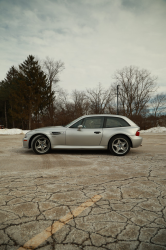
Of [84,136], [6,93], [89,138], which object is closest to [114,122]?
[89,138]

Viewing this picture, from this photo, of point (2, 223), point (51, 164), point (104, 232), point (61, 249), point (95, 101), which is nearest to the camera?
point (61, 249)

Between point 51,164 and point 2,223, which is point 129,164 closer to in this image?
point 51,164

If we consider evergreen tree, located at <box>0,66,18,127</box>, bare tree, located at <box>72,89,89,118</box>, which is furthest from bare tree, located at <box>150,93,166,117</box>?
evergreen tree, located at <box>0,66,18,127</box>

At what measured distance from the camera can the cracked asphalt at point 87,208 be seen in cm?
165

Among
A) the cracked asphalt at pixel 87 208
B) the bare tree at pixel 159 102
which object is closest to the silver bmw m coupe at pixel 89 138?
the cracked asphalt at pixel 87 208

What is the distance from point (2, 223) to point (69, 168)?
2444 millimetres

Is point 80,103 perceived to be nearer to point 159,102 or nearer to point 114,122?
point 159,102

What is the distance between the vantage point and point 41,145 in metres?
6.16

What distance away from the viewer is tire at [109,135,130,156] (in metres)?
5.97

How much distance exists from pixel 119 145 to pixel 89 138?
3.73 ft

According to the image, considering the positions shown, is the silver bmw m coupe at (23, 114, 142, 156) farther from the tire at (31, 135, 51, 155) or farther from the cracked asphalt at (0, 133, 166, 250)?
the cracked asphalt at (0, 133, 166, 250)

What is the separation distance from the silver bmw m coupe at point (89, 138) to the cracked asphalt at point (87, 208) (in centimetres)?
195

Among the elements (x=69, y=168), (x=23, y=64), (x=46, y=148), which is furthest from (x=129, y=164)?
(x=23, y=64)

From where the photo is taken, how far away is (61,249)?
5.02 ft
